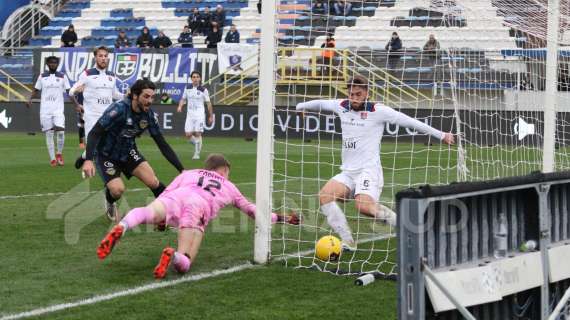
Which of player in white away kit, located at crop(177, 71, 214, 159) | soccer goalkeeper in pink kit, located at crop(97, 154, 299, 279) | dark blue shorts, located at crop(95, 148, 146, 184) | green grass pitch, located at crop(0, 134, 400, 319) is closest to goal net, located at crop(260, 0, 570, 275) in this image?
green grass pitch, located at crop(0, 134, 400, 319)

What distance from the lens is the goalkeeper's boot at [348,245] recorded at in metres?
8.82

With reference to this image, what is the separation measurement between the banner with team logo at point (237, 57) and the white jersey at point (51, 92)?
1003 centimetres

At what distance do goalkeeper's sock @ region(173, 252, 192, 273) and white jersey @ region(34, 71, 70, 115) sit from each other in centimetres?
1271

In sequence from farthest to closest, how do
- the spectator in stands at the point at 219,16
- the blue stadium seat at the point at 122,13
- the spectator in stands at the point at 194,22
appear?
1. the blue stadium seat at the point at 122,13
2. the spectator in stands at the point at 194,22
3. the spectator in stands at the point at 219,16

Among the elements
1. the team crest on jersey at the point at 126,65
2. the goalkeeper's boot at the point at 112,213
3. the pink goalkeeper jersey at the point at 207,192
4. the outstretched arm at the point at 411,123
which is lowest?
the goalkeeper's boot at the point at 112,213

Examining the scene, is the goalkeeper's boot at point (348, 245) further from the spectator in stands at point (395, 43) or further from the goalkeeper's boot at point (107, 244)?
the spectator in stands at point (395, 43)

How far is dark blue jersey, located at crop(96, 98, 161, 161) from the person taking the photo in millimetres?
9352

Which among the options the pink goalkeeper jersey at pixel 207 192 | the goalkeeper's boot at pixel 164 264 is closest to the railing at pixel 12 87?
the pink goalkeeper jersey at pixel 207 192

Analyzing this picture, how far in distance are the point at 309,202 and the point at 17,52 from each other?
25.2 m

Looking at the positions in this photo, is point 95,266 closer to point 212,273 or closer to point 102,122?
point 212,273

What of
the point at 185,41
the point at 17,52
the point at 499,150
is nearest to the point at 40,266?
the point at 499,150

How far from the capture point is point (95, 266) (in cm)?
781

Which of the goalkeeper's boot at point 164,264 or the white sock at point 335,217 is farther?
the white sock at point 335,217

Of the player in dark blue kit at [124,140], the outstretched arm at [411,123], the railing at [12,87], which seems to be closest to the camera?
the outstretched arm at [411,123]
